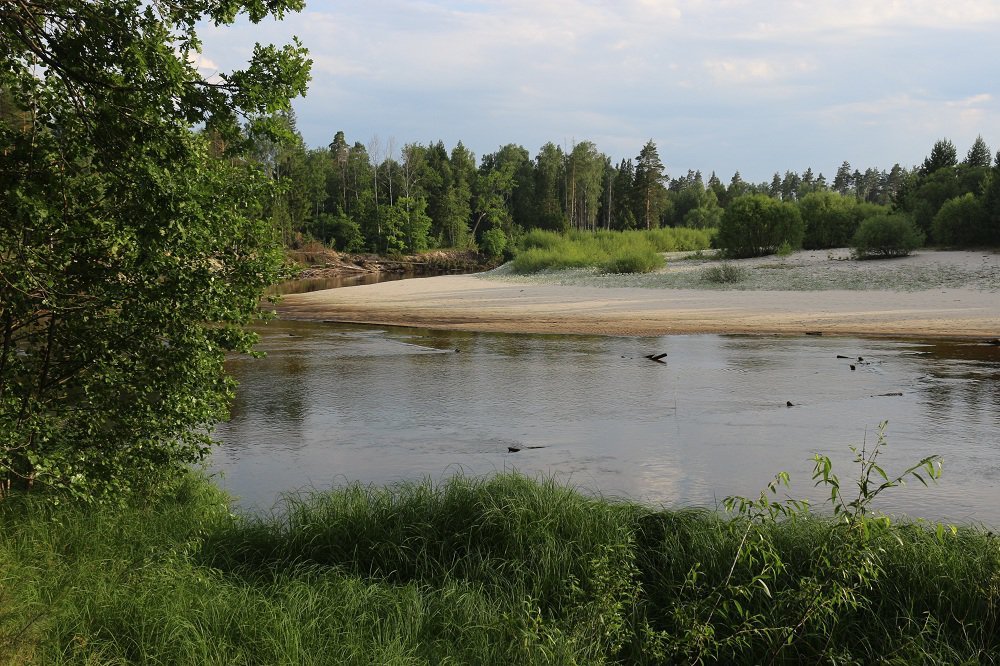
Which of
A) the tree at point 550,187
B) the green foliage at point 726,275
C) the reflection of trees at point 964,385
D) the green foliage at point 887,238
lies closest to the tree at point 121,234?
the reflection of trees at point 964,385

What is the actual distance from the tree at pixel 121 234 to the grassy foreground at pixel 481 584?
719 mm

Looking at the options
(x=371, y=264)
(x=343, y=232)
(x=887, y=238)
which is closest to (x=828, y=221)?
(x=887, y=238)

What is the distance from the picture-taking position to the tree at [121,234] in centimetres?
515

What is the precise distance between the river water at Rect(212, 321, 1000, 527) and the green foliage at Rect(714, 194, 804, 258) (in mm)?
26183

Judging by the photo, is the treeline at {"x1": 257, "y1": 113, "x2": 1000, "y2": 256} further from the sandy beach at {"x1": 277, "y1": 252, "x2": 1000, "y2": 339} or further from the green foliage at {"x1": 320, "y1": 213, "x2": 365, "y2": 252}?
the sandy beach at {"x1": 277, "y1": 252, "x2": 1000, "y2": 339}

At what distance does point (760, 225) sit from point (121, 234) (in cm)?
4414

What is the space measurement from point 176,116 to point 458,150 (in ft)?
353

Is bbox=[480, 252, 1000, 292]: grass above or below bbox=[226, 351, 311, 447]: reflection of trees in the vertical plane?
above

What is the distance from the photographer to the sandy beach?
24.0 meters

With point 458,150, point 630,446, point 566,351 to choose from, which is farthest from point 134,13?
point 458,150

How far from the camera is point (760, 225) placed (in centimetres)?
4575

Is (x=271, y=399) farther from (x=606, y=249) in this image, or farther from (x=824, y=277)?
(x=606, y=249)

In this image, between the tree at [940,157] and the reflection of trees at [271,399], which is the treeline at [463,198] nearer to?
the tree at [940,157]

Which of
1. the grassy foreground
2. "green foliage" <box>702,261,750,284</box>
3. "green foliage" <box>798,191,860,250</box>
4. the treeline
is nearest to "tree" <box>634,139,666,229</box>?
the treeline
